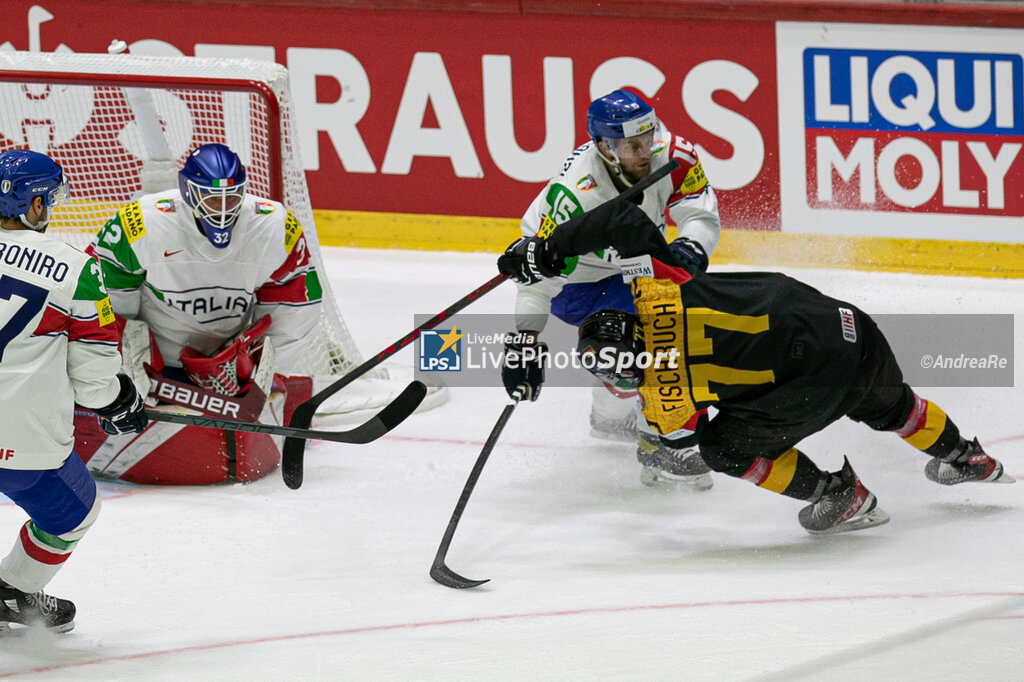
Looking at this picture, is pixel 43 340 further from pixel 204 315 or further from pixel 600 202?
pixel 600 202

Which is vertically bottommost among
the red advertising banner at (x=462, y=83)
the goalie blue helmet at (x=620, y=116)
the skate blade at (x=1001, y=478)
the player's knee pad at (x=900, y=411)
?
the skate blade at (x=1001, y=478)

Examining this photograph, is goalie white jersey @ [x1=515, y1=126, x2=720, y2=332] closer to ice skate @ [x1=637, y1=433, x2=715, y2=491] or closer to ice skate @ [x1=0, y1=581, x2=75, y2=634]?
ice skate @ [x1=637, y1=433, x2=715, y2=491]

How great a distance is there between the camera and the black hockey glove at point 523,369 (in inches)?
141

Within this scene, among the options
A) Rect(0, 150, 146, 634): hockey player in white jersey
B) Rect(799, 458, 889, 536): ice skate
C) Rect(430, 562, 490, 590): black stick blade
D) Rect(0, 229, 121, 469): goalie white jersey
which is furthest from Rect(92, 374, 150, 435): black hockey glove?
Rect(799, 458, 889, 536): ice skate

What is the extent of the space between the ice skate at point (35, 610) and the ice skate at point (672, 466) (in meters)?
1.67

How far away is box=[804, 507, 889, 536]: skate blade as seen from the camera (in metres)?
3.38

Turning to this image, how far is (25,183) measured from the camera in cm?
269

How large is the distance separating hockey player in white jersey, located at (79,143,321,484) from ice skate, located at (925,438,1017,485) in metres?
1.80

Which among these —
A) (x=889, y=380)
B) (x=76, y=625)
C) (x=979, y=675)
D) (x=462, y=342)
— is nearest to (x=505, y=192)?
(x=462, y=342)

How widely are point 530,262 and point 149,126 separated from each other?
161 cm

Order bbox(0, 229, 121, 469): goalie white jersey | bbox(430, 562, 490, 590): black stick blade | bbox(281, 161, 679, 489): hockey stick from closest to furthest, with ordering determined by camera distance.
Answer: bbox(0, 229, 121, 469): goalie white jersey, bbox(430, 562, 490, 590): black stick blade, bbox(281, 161, 679, 489): hockey stick

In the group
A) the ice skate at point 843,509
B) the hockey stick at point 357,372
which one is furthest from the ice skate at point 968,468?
the hockey stick at point 357,372

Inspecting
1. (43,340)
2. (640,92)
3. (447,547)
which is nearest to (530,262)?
(447,547)

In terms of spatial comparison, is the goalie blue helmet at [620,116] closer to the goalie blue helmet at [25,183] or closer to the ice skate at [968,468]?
the ice skate at [968,468]
